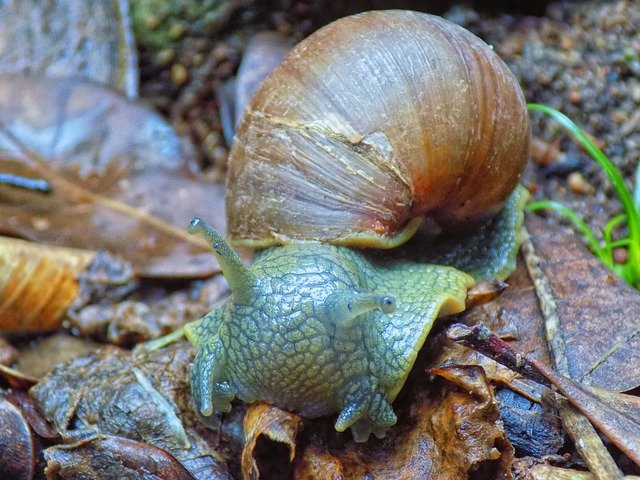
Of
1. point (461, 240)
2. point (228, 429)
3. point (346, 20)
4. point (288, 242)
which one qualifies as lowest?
point (228, 429)

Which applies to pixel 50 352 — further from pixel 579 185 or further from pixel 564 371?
pixel 579 185

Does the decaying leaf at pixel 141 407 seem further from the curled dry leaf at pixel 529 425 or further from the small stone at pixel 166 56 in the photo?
the small stone at pixel 166 56

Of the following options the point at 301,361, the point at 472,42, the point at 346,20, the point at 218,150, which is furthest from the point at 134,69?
the point at 301,361

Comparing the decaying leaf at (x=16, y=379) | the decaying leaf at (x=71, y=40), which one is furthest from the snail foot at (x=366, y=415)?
the decaying leaf at (x=71, y=40)

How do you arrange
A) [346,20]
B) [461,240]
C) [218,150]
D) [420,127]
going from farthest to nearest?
[218,150]
[461,240]
[346,20]
[420,127]

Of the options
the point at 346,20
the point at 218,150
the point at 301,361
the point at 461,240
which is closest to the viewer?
the point at 301,361

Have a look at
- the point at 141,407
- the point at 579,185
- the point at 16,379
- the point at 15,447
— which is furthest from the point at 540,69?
the point at 15,447

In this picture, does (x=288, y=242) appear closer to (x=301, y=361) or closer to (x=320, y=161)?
(x=320, y=161)
